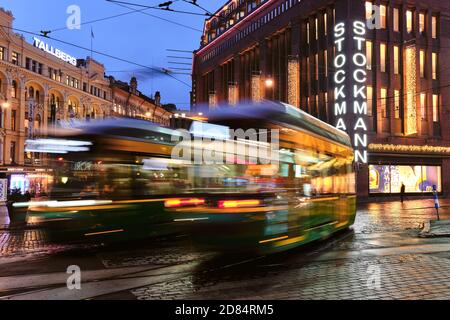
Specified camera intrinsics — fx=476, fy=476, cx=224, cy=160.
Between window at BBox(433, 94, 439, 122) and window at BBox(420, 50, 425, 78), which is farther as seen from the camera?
window at BBox(433, 94, 439, 122)

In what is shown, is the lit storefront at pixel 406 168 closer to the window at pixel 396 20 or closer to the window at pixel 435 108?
the window at pixel 435 108

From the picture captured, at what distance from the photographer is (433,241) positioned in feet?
Result: 45.9

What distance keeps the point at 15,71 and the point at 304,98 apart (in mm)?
30496

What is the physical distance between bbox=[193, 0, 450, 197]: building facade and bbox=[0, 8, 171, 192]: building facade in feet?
57.6

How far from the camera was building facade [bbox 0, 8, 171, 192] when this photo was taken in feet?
159

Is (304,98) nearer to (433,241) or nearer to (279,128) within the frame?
(433,241)

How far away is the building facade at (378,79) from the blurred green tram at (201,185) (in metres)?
24.9

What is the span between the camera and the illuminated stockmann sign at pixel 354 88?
3791 cm

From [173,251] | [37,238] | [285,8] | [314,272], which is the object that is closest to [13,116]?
[285,8]

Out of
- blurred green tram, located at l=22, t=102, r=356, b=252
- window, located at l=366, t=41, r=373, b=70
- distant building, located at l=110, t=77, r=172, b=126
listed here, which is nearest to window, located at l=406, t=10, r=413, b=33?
window, located at l=366, t=41, r=373, b=70

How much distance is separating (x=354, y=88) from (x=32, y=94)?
36.7 meters

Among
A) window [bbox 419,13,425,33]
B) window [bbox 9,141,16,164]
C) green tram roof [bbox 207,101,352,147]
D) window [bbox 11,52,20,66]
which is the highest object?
window [bbox 419,13,425,33]

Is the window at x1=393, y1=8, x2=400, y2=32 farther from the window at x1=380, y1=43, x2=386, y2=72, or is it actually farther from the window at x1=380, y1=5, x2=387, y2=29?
the window at x1=380, y1=43, x2=386, y2=72

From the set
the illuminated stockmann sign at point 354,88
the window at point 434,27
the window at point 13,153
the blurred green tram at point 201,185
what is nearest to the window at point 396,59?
the illuminated stockmann sign at point 354,88
